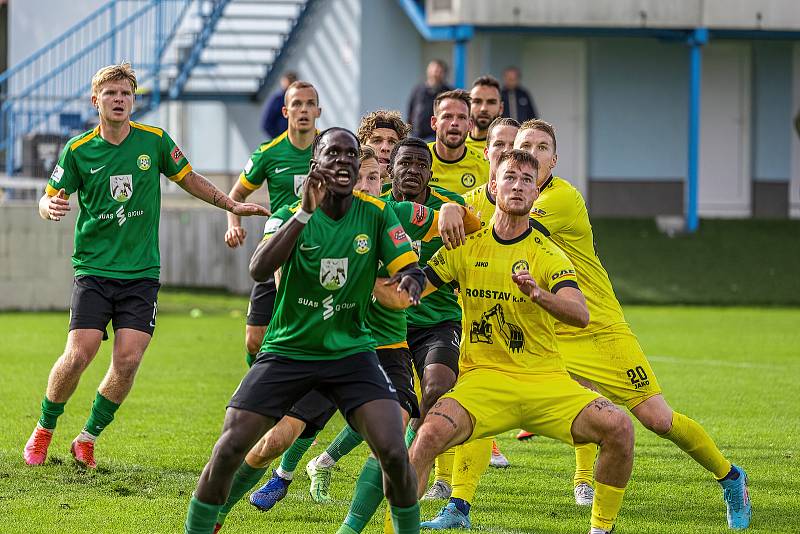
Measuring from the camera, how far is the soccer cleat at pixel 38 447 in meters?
8.70

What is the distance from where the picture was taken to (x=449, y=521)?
7.08 metres

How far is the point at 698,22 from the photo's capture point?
23.7 m

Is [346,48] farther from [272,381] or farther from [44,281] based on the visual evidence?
[272,381]

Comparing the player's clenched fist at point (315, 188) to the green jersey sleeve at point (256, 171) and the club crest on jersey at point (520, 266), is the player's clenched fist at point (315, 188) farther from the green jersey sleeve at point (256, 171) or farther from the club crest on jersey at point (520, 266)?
the green jersey sleeve at point (256, 171)

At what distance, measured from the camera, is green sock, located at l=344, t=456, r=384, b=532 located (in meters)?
6.37

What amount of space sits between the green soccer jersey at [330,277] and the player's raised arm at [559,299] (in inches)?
21.9

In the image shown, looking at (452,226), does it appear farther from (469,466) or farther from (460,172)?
(460,172)

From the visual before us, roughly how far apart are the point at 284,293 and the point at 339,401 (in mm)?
548

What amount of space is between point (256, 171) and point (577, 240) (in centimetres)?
285

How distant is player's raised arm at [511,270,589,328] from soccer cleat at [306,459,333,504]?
6.92 ft

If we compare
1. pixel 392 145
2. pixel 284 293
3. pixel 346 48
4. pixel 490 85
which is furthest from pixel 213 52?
pixel 284 293

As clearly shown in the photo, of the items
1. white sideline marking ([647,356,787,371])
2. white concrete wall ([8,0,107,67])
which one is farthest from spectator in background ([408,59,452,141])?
white concrete wall ([8,0,107,67])

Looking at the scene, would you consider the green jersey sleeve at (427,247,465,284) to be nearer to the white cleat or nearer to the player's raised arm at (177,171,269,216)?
the player's raised arm at (177,171,269,216)

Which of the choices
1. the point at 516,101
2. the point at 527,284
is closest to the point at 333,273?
the point at 527,284
